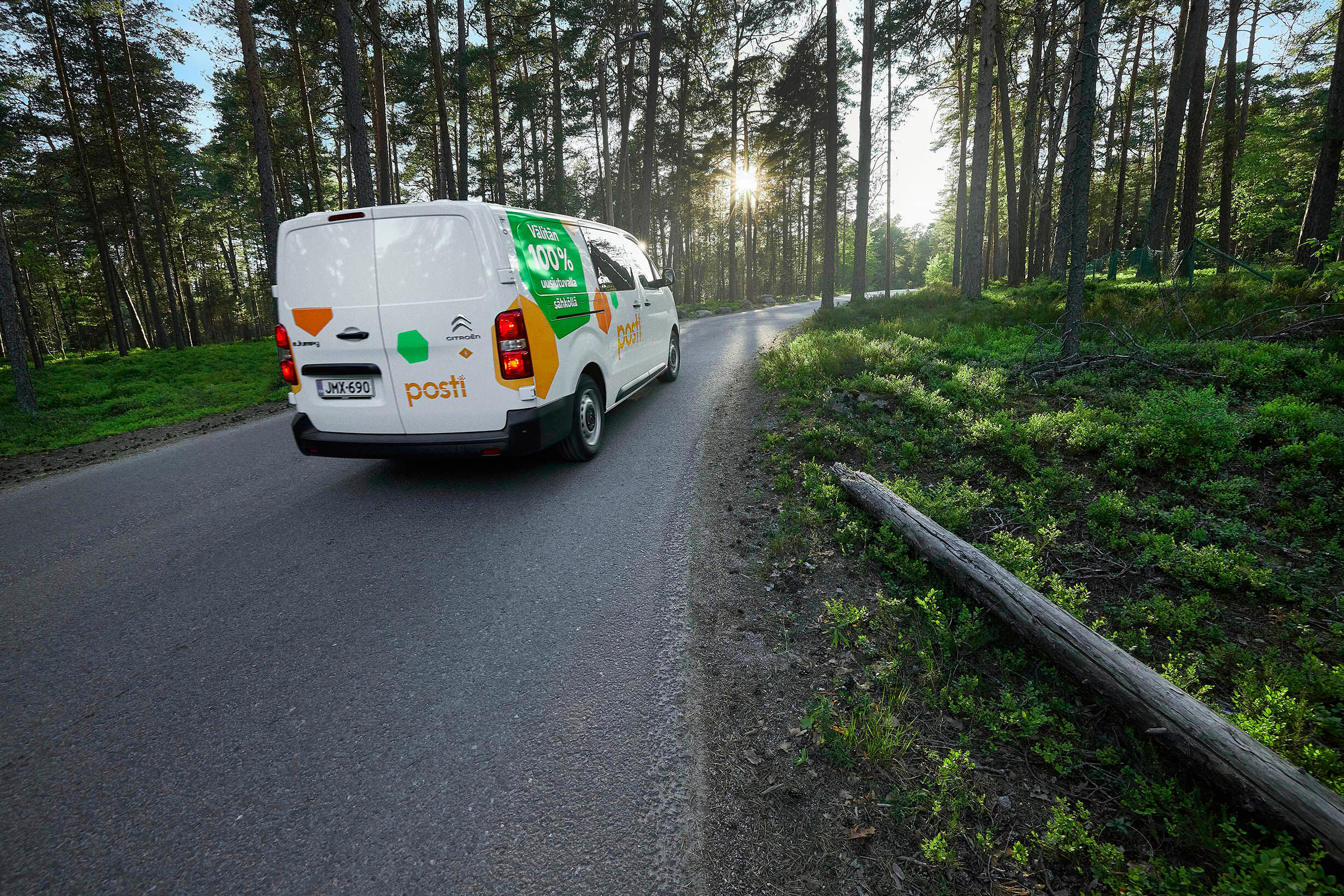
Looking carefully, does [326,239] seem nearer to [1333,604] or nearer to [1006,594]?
[1006,594]

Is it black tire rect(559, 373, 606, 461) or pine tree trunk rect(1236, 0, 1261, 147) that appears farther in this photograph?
pine tree trunk rect(1236, 0, 1261, 147)

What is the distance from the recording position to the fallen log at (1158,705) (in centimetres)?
179

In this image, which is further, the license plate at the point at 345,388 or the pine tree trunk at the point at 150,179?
the pine tree trunk at the point at 150,179

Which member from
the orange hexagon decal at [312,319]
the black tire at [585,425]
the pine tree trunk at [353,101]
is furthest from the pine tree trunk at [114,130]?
the black tire at [585,425]

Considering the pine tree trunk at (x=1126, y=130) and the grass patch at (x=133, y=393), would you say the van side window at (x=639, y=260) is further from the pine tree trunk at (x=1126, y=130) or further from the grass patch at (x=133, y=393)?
the pine tree trunk at (x=1126, y=130)

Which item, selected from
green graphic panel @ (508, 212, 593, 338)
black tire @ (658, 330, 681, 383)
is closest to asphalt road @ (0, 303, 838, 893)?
green graphic panel @ (508, 212, 593, 338)

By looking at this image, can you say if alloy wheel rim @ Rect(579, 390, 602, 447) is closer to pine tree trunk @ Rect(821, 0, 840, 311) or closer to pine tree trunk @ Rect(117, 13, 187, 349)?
pine tree trunk @ Rect(821, 0, 840, 311)

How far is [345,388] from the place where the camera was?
462 cm

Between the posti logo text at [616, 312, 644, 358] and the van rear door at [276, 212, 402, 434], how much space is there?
256cm

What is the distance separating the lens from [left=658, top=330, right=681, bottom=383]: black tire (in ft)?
29.6

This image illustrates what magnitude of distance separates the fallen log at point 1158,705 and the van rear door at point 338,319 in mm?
4207

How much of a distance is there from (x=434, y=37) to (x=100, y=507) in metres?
19.6

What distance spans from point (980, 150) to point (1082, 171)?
350 inches

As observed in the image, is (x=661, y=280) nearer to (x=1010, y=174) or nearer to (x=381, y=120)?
(x=381, y=120)
